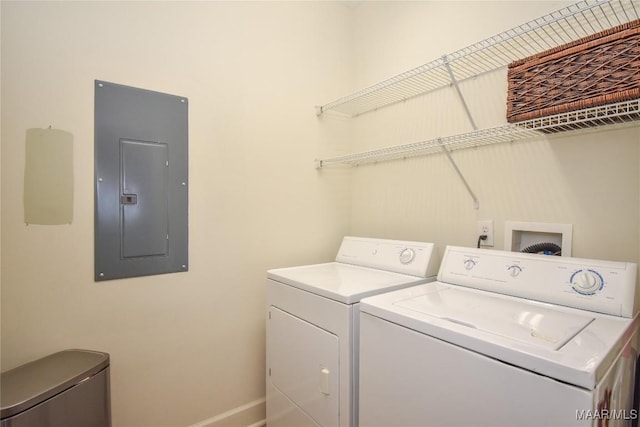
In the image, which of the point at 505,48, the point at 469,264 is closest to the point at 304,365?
the point at 469,264

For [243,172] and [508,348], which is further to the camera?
[243,172]

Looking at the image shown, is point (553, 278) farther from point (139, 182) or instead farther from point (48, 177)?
point (48, 177)

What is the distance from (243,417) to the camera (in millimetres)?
1875

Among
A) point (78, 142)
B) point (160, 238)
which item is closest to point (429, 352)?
point (160, 238)

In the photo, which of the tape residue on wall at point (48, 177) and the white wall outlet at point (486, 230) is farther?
the white wall outlet at point (486, 230)

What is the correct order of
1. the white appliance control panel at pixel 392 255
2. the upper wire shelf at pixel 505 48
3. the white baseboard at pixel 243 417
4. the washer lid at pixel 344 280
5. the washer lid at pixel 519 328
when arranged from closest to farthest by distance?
1. the washer lid at pixel 519 328
2. the upper wire shelf at pixel 505 48
3. the washer lid at pixel 344 280
4. the white appliance control panel at pixel 392 255
5. the white baseboard at pixel 243 417

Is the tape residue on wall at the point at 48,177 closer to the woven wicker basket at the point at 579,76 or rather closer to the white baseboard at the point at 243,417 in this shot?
the white baseboard at the point at 243,417

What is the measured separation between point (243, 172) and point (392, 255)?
3.17 ft

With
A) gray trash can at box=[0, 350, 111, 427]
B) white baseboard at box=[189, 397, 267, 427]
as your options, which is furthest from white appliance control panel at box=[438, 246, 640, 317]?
gray trash can at box=[0, 350, 111, 427]

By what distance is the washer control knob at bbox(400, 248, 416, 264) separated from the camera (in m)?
1.64

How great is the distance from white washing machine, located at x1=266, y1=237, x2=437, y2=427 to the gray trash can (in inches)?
29.1

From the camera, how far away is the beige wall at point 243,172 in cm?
130

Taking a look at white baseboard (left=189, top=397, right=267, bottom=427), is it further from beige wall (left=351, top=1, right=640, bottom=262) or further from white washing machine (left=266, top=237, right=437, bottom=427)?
beige wall (left=351, top=1, right=640, bottom=262)

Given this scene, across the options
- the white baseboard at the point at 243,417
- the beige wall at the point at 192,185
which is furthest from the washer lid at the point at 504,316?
the white baseboard at the point at 243,417
